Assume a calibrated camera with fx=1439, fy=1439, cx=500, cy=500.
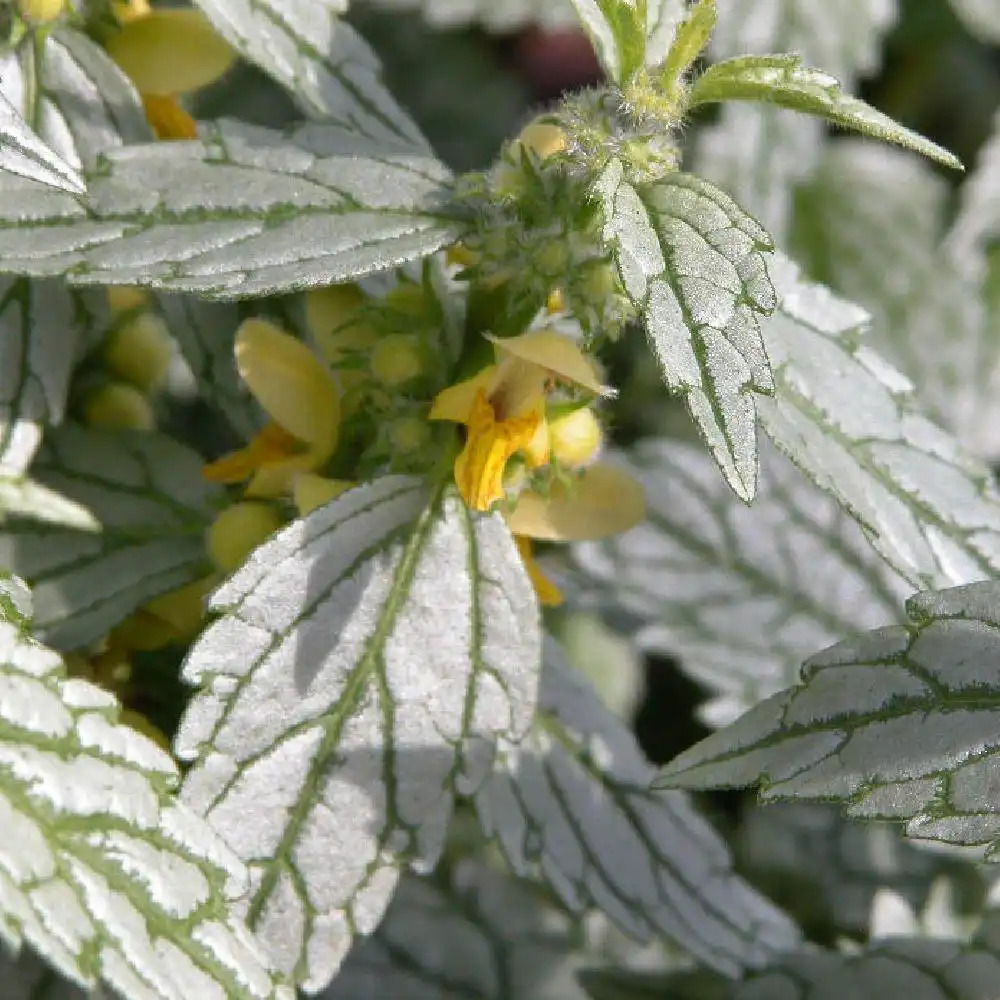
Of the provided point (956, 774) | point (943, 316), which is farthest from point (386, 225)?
point (943, 316)

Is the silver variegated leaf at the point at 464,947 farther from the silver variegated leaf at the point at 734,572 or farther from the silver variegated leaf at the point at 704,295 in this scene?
the silver variegated leaf at the point at 704,295

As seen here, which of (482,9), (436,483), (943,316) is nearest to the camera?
(436,483)

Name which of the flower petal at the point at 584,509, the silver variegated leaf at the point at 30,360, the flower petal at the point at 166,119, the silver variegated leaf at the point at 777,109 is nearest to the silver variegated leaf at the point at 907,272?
the silver variegated leaf at the point at 777,109

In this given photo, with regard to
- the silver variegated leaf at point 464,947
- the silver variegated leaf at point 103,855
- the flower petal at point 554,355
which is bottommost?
the silver variegated leaf at point 103,855

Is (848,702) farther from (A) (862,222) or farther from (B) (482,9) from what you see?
(A) (862,222)

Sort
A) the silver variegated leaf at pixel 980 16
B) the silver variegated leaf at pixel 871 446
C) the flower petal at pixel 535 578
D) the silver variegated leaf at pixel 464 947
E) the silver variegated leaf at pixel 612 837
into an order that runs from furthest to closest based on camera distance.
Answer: the silver variegated leaf at pixel 980 16, the silver variegated leaf at pixel 464 947, the silver variegated leaf at pixel 612 837, the flower petal at pixel 535 578, the silver variegated leaf at pixel 871 446
